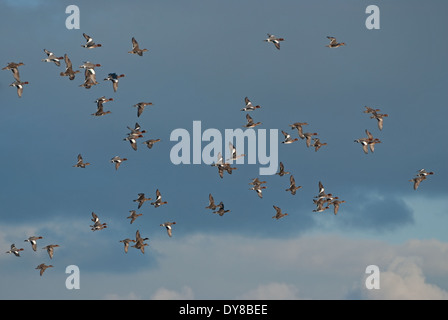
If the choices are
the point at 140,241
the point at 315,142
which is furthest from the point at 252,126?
the point at 140,241

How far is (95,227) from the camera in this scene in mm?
179625

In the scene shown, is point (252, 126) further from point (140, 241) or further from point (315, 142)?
point (140, 241)

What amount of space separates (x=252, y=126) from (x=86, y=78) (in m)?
24.3

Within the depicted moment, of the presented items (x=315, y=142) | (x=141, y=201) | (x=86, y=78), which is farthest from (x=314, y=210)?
(x=86, y=78)
